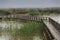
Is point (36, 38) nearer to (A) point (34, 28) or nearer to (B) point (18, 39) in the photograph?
(B) point (18, 39)

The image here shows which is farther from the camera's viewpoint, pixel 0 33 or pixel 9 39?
pixel 0 33

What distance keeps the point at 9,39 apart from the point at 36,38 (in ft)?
5.27

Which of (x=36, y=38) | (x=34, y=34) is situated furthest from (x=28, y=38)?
(x=34, y=34)

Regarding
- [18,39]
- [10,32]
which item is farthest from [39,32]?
[18,39]

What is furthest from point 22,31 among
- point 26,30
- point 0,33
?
point 0,33

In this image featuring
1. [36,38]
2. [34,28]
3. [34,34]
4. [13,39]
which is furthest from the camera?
[34,28]

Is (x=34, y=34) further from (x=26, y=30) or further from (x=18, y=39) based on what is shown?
(x=18, y=39)

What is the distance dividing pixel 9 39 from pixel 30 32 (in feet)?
8.05

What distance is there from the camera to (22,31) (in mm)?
15438

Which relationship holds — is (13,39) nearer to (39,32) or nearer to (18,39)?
(18,39)

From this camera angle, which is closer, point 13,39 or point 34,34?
point 13,39

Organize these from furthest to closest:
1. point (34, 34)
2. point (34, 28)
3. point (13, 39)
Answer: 1. point (34, 28)
2. point (34, 34)
3. point (13, 39)

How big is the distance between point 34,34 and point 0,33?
240 centimetres

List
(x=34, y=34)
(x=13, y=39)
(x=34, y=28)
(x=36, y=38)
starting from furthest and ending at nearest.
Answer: (x=34, y=28), (x=34, y=34), (x=36, y=38), (x=13, y=39)
